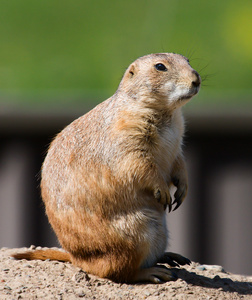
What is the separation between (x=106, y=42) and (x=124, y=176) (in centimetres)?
961

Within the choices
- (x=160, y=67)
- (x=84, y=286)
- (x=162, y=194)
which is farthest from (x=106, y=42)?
(x=84, y=286)

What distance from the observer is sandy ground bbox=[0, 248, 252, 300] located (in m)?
5.64

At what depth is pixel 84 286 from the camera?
5.81 meters

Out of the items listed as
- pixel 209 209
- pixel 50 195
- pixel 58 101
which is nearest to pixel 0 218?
pixel 58 101

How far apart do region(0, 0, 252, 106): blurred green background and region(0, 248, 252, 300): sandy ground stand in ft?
25.5

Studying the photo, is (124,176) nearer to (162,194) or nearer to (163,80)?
(162,194)

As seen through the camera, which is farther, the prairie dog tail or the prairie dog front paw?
the prairie dog tail

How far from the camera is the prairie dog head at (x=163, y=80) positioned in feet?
19.5

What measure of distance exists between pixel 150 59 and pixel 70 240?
1867mm

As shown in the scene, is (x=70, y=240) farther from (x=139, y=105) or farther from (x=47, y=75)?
(x=47, y=75)

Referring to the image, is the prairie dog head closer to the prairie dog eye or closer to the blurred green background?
the prairie dog eye

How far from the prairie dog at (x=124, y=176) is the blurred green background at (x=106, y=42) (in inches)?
301

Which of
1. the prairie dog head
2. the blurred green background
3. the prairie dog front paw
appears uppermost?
the blurred green background

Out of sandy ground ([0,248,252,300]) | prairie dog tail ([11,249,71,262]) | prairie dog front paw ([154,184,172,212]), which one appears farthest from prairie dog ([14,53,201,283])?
prairie dog tail ([11,249,71,262])
